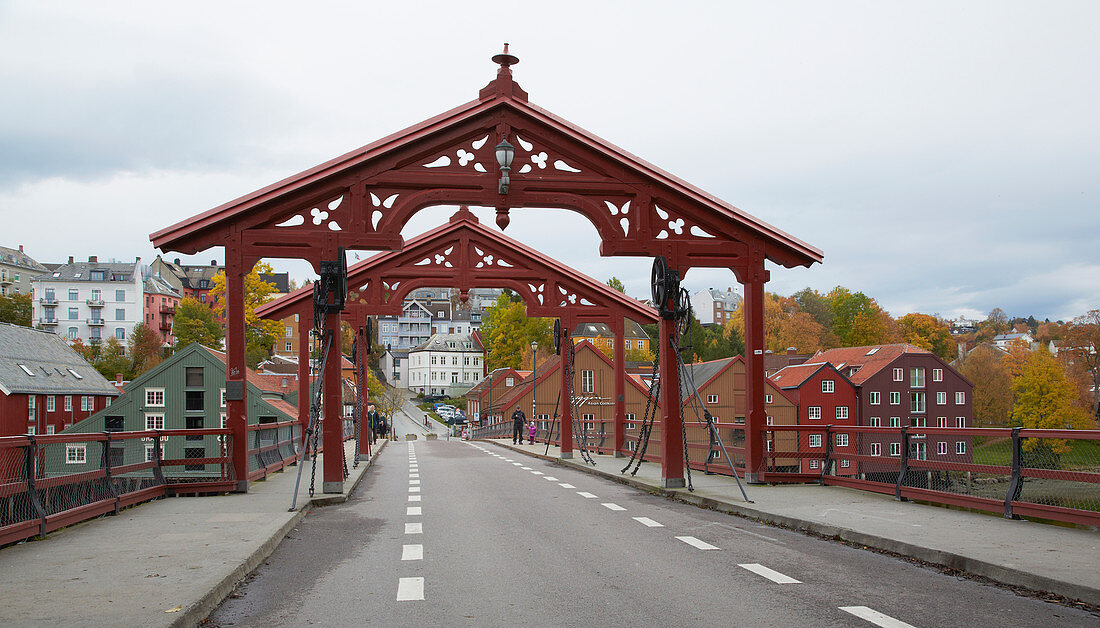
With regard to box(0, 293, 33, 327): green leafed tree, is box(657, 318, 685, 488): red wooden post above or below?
below

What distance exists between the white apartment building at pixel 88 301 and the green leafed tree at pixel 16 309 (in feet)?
3.40

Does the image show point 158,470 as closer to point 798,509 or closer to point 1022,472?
point 798,509

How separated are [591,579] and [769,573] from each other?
157 cm

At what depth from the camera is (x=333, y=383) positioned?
1569 centimetres

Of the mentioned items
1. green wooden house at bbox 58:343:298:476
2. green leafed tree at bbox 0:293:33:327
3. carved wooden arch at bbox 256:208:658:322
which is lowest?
green wooden house at bbox 58:343:298:476

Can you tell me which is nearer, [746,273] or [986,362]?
[746,273]

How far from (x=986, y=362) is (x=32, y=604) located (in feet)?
294

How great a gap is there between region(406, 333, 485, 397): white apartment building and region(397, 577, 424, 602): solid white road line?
144009 millimetres

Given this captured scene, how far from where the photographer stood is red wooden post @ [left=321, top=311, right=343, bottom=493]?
603 inches

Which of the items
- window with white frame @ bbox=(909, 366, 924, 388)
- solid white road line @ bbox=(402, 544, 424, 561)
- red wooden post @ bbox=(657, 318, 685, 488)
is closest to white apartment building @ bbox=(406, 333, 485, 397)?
window with white frame @ bbox=(909, 366, 924, 388)

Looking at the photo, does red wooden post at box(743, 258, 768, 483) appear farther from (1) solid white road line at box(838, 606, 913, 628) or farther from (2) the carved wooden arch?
(1) solid white road line at box(838, 606, 913, 628)

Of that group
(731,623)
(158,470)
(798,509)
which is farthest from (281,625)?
(158,470)

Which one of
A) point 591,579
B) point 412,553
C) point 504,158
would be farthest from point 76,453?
point 504,158

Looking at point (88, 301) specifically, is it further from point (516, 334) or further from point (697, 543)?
point (697, 543)
